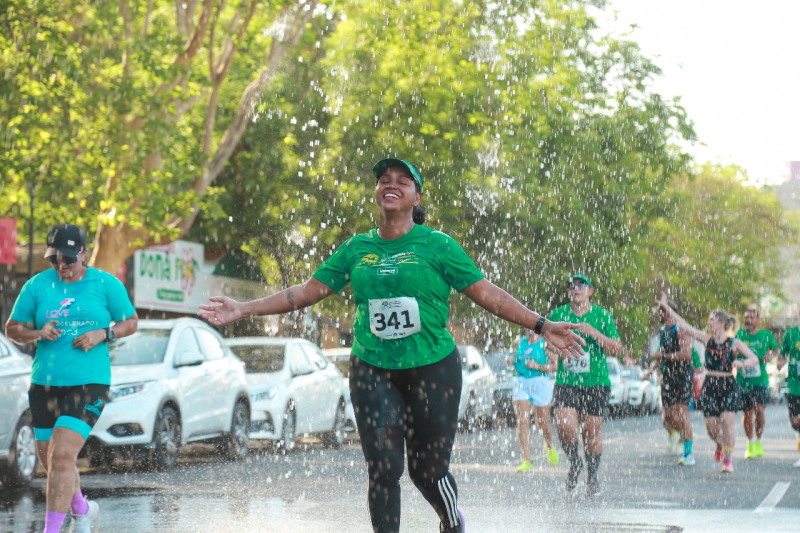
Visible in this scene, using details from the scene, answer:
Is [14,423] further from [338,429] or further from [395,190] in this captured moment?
[338,429]

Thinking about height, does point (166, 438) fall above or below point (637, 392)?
below

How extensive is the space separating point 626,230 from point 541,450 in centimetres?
1953

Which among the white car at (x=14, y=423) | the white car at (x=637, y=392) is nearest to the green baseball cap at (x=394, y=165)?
the white car at (x=14, y=423)

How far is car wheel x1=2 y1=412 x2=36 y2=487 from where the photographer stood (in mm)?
11898

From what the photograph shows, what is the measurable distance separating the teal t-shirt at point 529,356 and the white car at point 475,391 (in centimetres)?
845

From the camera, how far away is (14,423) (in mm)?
11898

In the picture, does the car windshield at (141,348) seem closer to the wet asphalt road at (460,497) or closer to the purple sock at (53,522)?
the wet asphalt road at (460,497)

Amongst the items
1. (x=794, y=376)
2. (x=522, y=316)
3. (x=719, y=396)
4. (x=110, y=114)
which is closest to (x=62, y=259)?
(x=522, y=316)

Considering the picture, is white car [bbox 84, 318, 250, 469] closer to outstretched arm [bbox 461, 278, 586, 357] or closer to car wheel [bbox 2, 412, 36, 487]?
car wheel [bbox 2, 412, 36, 487]

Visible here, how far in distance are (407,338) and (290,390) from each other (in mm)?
11907

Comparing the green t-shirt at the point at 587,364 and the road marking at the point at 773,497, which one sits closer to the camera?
the road marking at the point at 773,497

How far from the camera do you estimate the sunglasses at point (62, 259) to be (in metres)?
7.82

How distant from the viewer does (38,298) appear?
8.00 meters

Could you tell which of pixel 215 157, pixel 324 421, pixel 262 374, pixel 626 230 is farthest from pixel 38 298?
pixel 626 230
